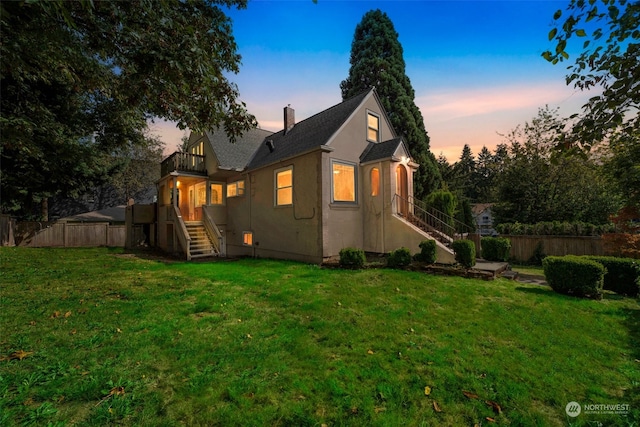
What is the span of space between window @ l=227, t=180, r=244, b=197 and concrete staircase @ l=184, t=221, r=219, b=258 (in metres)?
2.53

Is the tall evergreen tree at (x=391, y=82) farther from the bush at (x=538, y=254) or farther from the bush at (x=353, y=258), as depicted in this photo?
the bush at (x=353, y=258)

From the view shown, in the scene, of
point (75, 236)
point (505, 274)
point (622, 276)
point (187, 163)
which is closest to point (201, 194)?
point (187, 163)

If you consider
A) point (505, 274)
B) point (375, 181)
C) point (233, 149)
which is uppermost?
point (233, 149)

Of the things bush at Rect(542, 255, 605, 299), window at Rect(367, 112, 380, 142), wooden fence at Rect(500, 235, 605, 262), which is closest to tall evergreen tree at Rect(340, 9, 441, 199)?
wooden fence at Rect(500, 235, 605, 262)

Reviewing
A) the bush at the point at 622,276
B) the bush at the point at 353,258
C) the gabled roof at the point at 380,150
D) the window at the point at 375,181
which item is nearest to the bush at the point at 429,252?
the bush at the point at 353,258

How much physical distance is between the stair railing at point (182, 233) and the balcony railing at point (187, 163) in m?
2.43

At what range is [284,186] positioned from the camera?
1279 cm

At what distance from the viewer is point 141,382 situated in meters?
2.95

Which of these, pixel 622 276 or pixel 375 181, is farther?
pixel 375 181

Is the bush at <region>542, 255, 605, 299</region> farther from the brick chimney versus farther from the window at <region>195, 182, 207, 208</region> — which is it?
the window at <region>195, 182, 207, 208</region>

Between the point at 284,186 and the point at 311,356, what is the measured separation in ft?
32.4

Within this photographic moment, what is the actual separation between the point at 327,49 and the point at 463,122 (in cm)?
723

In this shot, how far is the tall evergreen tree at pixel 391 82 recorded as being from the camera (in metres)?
22.0

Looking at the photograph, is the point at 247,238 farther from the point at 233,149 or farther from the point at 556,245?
the point at 556,245
